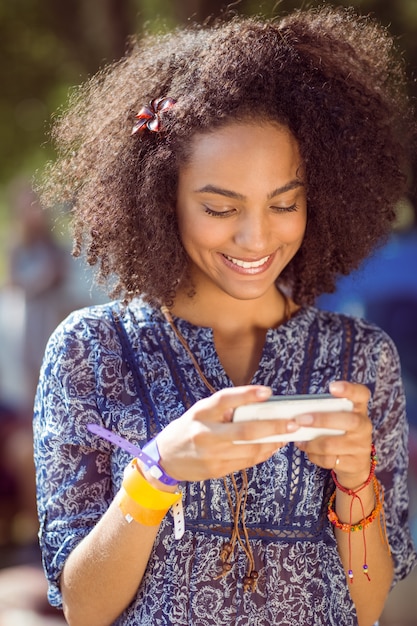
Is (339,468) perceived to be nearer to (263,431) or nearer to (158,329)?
(263,431)

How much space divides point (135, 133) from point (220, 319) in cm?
50

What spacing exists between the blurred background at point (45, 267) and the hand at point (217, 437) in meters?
2.06

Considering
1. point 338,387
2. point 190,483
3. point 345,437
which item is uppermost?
point 338,387

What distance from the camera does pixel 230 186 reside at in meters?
2.05

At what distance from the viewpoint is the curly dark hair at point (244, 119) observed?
7.10ft

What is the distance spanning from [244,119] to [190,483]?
825 millimetres

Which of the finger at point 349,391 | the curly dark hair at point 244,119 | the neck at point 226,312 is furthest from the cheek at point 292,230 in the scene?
the finger at point 349,391

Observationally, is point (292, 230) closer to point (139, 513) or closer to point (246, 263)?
point (246, 263)

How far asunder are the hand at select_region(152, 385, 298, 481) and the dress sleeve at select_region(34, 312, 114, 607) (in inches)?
14.2

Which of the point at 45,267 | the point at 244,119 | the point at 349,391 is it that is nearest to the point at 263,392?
the point at 349,391

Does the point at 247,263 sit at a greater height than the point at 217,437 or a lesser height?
greater

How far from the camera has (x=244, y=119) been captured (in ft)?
6.97

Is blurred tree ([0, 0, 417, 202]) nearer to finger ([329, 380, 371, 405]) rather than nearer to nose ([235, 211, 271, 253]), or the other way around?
nose ([235, 211, 271, 253])

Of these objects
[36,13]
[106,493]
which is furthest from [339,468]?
[36,13]
